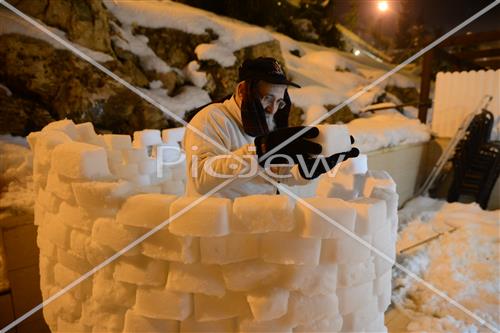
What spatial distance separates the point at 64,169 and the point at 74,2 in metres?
4.83

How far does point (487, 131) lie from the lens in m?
6.25

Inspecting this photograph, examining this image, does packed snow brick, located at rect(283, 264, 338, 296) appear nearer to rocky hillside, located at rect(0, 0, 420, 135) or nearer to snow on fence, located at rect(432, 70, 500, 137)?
rocky hillside, located at rect(0, 0, 420, 135)

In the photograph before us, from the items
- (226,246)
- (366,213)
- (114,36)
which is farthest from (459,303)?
(114,36)

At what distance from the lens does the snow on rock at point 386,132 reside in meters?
5.36

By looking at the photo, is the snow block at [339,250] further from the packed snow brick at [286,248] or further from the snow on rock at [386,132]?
the snow on rock at [386,132]

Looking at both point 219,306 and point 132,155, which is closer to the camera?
point 219,306

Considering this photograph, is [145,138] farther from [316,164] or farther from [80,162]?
[316,164]

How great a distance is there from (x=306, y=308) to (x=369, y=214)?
1.65 feet

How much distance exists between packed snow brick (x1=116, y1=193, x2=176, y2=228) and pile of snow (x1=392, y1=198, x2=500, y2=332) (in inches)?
95.8

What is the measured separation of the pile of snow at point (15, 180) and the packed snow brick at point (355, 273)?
2405mm

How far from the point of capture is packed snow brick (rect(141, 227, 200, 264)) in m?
1.39

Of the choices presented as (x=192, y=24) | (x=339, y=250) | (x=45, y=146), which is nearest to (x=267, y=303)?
(x=339, y=250)

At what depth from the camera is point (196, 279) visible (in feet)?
4.64

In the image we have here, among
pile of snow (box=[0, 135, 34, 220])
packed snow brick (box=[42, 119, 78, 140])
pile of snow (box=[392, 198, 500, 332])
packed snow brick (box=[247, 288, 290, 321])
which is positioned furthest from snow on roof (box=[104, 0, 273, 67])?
packed snow brick (box=[247, 288, 290, 321])
